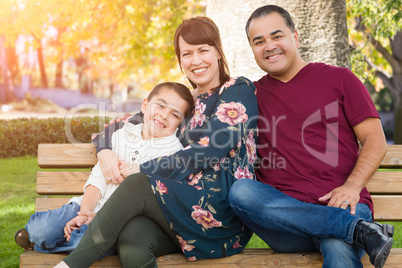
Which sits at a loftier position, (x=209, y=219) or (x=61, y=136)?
(x=209, y=219)

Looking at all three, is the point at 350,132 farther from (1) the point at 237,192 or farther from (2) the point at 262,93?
(1) the point at 237,192

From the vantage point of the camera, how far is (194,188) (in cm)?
269

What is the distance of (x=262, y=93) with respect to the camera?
10.1 ft

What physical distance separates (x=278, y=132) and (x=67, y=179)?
1.55 meters

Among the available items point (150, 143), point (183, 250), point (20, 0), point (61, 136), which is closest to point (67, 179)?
point (150, 143)

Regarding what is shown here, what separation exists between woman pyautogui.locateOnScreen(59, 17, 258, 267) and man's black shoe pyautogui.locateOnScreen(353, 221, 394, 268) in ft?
2.46

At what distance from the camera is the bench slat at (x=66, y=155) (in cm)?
328

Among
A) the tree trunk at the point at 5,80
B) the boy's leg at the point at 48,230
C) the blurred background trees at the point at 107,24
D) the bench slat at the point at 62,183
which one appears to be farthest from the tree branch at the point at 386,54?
the tree trunk at the point at 5,80

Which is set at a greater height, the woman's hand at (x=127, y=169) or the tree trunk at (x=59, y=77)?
the woman's hand at (x=127, y=169)

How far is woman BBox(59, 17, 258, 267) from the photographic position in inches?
97.4

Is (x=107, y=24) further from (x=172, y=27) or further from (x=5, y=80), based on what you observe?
(x=5, y=80)

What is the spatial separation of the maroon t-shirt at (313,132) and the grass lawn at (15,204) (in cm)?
185

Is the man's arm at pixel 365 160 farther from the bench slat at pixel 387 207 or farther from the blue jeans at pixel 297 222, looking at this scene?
the bench slat at pixel 387 207

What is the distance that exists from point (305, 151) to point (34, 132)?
776 cm
